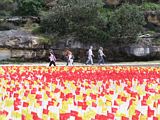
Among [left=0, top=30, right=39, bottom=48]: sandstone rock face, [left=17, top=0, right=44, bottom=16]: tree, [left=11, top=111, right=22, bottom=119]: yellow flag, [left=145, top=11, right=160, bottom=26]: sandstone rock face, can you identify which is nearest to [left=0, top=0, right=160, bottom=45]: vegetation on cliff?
[left=145, top=11, right=160, bottom=26]: sandstone rock face

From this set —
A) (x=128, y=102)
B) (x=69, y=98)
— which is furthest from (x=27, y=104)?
(x=128, y=102)

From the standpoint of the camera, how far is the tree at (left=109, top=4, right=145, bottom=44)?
119ft

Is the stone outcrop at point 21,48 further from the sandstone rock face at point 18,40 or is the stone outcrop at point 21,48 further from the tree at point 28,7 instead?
the tree at point 28,7

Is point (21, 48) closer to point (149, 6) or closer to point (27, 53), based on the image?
point (27, 53)

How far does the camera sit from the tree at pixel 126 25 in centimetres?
3612

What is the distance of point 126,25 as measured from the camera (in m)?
36.3

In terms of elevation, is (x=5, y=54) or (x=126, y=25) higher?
(x=126, y=25)

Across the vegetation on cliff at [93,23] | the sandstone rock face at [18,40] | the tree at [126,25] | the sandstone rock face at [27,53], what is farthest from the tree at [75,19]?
the sandstone rock face at [27,53]

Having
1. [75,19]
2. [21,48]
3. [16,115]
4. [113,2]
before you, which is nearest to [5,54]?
[21,48]

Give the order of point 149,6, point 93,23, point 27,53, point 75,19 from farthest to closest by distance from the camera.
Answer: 1. point 149,6
2. point 75,19
3. point 93,23
4. point 27,53

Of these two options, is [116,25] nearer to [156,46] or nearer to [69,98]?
[156,46]

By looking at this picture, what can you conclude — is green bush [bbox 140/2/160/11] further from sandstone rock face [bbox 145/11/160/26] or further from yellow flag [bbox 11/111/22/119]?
yellow flag [bbox 11/111/22/119]

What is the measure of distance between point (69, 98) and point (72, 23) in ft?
92.7

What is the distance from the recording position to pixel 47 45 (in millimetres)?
36281
